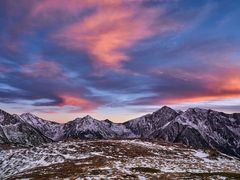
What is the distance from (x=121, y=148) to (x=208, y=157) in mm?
28851

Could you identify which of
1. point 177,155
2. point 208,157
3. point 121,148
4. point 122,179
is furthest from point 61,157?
point 122,179

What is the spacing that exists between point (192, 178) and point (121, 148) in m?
71.7

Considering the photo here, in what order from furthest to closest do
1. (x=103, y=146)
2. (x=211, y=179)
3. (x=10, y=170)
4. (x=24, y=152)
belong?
(x=103, y=146), (x=24, y=152), (x=10, y=170), (x=211, y=179)

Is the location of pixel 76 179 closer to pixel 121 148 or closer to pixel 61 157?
pixel 61 157

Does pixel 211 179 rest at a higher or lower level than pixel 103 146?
lower

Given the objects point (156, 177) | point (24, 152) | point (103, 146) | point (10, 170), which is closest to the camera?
point (156, 177)

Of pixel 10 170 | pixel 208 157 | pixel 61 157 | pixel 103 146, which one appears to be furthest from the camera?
pixel 103 146

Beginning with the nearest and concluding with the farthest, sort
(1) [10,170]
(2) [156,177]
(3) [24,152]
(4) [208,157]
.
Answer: (2) [156,177] < (1) [10,170] < (3) [24,152] < (4) [208,157]

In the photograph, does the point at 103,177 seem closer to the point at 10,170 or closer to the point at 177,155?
the point at 10,170

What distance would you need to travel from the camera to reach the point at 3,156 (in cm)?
9894

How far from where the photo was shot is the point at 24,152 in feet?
333

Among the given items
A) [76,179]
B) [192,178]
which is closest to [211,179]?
[192,178]

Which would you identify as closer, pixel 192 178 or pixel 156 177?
pixel 192 178

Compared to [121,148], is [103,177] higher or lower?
lower
